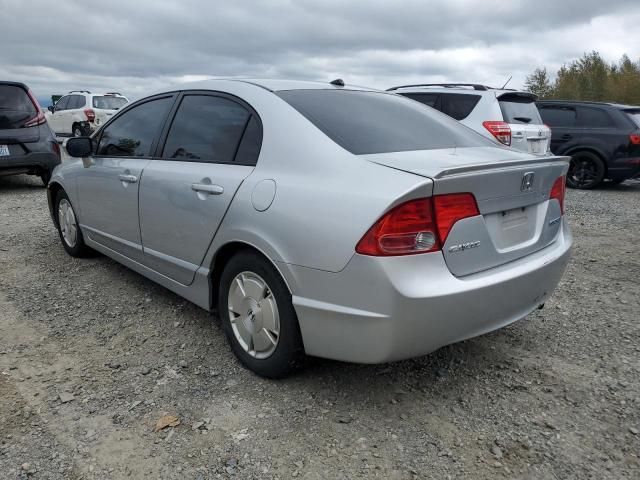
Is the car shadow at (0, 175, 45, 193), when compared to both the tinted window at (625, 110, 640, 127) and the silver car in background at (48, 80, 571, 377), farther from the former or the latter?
the tinted window at (625, 110, 640, 127)

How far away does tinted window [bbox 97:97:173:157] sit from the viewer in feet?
12.0

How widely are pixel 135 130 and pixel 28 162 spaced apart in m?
5.42

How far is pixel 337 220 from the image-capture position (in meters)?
2.26

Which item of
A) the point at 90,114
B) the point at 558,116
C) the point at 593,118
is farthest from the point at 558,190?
the point at 90,114

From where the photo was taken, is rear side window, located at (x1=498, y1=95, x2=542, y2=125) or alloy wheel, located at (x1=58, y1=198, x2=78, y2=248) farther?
rear side window, located at (x1=498, y1=95, x2=542, y2=125)

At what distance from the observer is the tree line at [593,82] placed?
148 ft

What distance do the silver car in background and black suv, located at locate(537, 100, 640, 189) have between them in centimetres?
773

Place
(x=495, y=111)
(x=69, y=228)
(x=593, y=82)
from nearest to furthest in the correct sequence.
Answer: (x=69, y=228)
(x=495, y=111)
(x=593, y=82)

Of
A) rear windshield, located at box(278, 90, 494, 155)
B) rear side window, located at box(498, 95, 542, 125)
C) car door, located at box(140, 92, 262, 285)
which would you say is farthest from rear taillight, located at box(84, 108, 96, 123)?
rear windshield, located at box(278, 90, 494, 155)

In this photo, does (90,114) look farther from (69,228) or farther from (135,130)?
(135,130)

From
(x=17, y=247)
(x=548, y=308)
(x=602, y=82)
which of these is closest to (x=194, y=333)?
(x=548, y=308)

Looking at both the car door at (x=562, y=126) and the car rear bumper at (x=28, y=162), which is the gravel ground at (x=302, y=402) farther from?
the car door at (x=562, y=126)

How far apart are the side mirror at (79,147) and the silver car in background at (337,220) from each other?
2.86 ft

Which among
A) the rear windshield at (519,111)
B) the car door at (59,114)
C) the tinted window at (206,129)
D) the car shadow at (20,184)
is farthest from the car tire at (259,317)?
the car door at (59,114)
